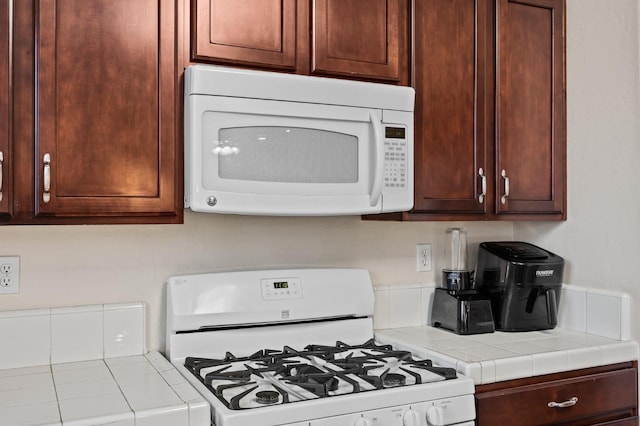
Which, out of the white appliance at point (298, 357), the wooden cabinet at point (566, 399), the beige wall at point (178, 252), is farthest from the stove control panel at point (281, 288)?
the wooden cabinet at point (566, 399)

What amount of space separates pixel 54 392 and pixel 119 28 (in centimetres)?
97

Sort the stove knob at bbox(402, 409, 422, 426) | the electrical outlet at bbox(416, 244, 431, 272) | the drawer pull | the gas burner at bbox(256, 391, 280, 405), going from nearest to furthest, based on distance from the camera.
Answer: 1. the gas burner at bbox(256, 391, 280, 405)
2. the stove knob at bbox(402, 409, 422, 426)
3. the drawer pull
4. the electrical outlet at bbox(416, 244, 431, 272)

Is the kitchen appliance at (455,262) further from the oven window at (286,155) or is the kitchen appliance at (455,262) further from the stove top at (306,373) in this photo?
the oven window at (286,155)

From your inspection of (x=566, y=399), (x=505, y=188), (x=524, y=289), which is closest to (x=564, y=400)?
(x=566, y=399)

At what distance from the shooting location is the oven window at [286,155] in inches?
69.4

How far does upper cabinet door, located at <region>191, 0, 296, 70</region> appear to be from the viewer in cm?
176

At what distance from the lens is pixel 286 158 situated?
1845mm

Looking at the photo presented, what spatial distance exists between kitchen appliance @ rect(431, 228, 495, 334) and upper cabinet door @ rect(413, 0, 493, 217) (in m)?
0.26

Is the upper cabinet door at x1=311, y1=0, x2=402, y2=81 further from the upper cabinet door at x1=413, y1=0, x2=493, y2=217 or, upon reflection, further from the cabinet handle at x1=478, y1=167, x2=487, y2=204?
the cabinet handle at x1=478, y1=167, x2=487, y2=204

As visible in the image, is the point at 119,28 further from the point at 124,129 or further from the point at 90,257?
the point at 90,257

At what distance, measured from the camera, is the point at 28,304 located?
6.01 feet

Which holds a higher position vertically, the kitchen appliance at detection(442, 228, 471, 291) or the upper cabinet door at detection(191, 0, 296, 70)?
the upper cabinet door at detection(191, 0, 296, 70)

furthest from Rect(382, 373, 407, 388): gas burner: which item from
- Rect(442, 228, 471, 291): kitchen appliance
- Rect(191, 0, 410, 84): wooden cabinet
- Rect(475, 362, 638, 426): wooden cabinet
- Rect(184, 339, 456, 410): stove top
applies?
Rect(191, 0, 410, 84): wooden cabinet

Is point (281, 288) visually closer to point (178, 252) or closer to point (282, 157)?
point (178, 252)
